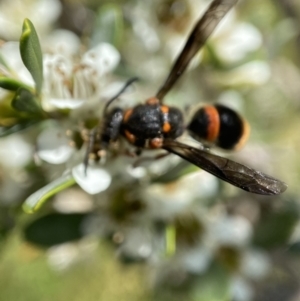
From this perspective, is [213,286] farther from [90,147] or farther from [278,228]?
[90,147]

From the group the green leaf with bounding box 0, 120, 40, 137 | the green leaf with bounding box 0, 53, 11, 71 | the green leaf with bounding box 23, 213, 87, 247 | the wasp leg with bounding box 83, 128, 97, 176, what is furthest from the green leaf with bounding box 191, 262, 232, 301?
the green leaf with bounding box 0, 53, 11, 71

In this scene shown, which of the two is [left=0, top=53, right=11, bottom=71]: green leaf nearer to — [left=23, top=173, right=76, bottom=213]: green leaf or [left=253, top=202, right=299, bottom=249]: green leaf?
[left=23, top=173, right=76, bottom=213]: green leaf

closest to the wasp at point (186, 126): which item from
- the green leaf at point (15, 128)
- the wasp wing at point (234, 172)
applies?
the wasp wing at point (234, 172)

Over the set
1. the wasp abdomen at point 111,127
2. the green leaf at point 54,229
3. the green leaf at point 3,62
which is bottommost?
the green leaf at point 54,229

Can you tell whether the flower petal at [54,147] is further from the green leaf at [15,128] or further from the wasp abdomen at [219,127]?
the wasp abdomen at [219,127]

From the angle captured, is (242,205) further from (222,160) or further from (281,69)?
(222,160)

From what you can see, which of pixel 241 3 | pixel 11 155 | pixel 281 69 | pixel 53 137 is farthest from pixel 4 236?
pixel 281 69

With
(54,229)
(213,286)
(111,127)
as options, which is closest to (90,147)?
(111,127)
